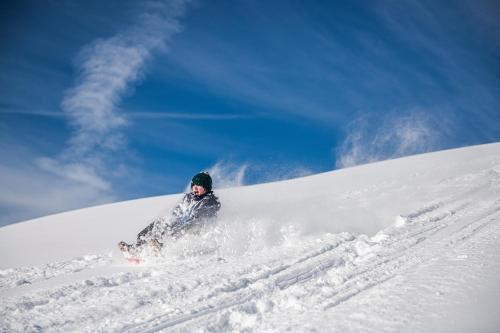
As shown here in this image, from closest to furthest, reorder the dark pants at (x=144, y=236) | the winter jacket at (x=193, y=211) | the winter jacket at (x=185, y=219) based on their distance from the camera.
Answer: the dark pants at (x=144, y=236), the winter jacket at (x=185, y=219), the winter jacket at (x=193, y=211)

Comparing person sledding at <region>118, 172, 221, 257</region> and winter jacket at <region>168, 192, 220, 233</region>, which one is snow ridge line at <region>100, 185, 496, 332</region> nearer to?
person sledding at <region>118, 172, 221, 257</region>

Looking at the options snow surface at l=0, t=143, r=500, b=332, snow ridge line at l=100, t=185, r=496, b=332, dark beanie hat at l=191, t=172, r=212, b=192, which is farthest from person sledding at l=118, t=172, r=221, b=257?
snow ridge line at l=100, t=185, r=496, b=332

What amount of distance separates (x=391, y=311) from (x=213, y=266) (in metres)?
2.23

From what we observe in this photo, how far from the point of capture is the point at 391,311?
2346mm

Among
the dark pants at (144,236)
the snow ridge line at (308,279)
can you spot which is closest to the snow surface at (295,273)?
the snow ridge line at (308,279)

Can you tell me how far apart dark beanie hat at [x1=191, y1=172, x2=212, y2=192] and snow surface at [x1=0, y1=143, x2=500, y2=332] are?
0.69m

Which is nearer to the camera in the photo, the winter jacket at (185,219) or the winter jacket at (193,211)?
the winter jacket at (185,219)

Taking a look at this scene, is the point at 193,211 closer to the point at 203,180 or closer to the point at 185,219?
the point at 185,219

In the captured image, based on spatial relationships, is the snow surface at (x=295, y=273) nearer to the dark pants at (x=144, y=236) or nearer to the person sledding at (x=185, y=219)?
the person sledding at (x=185, y=219)

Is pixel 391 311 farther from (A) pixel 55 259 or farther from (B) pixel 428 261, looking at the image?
(A) pixel 55 259

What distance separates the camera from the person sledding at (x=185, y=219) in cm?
509

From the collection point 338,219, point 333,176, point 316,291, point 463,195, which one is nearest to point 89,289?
point 316,291

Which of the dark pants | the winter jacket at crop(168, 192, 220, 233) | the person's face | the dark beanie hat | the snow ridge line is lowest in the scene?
the snow ridge line

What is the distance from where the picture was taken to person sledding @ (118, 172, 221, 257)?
5.09 meters
